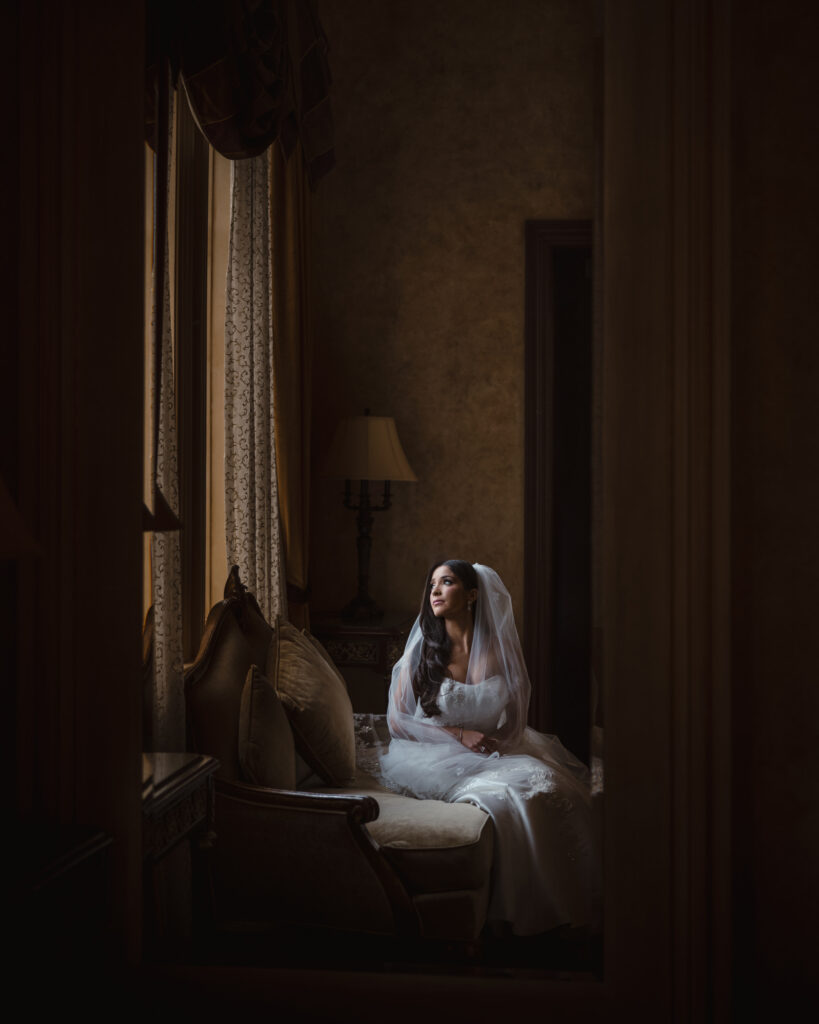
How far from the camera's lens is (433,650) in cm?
264

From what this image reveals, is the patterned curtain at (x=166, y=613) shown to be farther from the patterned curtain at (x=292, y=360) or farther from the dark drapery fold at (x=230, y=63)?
the patterned curtain at (x=292, y=360)

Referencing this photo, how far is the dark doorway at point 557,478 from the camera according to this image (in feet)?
9.75

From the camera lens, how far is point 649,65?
3.59 ft

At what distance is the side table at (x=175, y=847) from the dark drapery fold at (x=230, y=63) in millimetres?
1183

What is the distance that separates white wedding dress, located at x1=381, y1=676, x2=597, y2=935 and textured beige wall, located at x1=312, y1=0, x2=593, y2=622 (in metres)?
0.60

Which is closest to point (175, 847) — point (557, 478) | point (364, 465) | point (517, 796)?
point (517, 796)

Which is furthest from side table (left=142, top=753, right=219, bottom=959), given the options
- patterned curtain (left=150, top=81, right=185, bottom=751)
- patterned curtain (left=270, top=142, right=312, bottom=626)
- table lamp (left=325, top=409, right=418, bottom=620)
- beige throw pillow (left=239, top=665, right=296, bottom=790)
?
table lamp (left=325, top=409, right=418, bottom=620)

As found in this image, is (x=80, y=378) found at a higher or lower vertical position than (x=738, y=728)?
higher

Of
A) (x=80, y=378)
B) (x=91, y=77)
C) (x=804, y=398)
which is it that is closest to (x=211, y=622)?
(x=80, y=378)

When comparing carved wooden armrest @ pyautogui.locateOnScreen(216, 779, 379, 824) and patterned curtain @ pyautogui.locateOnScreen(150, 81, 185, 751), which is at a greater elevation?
patterned curtain @ pyautogui.locateOnScreen(150, 81, 185, 751)

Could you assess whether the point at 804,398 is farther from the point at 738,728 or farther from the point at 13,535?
the point at 13,535

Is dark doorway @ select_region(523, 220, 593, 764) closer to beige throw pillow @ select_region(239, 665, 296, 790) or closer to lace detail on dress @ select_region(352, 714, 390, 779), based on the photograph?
lace detail on dress @ select_region(352, 714, 390, 779)

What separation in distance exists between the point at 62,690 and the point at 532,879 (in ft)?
4.37

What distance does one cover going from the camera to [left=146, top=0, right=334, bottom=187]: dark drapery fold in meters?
1.52
